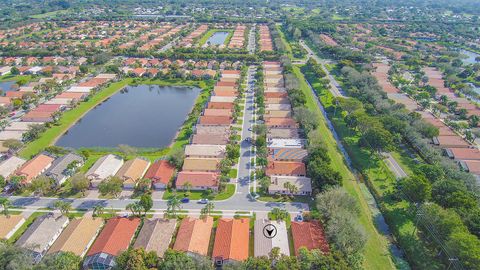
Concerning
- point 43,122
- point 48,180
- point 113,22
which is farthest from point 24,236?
point 113,22

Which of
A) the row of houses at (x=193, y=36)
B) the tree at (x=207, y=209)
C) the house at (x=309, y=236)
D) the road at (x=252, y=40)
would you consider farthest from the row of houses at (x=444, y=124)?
the row of houses at (x=193, y=36)

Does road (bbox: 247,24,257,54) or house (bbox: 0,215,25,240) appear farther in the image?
road (bbox: 247,24,257,54)

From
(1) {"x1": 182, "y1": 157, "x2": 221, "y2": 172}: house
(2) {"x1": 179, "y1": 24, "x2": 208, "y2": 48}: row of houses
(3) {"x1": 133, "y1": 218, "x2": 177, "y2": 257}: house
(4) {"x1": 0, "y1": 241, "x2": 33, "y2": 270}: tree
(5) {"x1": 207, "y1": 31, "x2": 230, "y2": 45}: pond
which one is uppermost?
(4) {"x1": 0, "y1": 241, "x2": 33, "y2": 270}: tree

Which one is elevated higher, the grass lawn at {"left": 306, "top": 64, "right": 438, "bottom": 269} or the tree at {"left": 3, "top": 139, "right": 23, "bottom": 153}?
the tree at {"left": 3, "top": 139, "right": 23, "bottom": 153}

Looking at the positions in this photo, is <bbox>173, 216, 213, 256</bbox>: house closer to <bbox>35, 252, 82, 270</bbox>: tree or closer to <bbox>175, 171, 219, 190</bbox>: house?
<bbox>175, 171, 219, 190</bbox>: house

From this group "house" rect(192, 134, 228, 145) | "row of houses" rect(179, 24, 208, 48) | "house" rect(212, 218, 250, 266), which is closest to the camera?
"house" rect(212, 218, 250, 266)

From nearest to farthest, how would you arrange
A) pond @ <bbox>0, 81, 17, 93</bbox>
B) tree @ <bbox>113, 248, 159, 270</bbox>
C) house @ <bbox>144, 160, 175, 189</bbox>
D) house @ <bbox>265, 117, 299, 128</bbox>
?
tree @ <bbox>113, 248, 159, 270</bbox> < house @ <bbox>144, 160, 175, 189</bbox> < house @ <bbox>265, 117, 299, 128</bbox> < pond @ <bbox>0, 81, 17, 93</bbox>

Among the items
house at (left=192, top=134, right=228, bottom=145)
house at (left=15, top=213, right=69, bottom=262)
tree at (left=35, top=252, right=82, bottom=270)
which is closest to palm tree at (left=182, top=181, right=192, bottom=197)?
house at (left=192, top=134, right=228, bottom=145)
